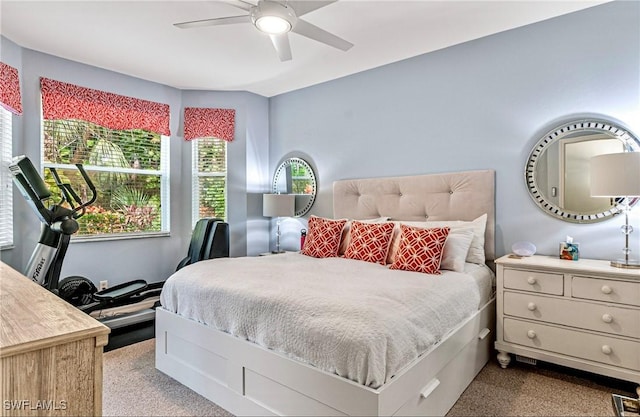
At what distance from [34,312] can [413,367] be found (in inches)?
58.7

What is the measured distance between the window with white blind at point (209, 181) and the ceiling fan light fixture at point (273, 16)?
2696 millimetres

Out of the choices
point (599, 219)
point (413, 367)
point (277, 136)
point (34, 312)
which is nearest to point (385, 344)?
point (413, 367)

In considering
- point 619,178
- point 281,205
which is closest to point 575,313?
point 619,178

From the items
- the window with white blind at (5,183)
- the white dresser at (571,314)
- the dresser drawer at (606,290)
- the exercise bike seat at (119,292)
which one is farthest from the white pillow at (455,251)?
the window with white blind at (5,183)

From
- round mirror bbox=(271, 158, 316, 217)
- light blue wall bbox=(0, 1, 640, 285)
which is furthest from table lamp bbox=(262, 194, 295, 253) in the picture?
light blue wall bbox=(0, 1, 640, 285)

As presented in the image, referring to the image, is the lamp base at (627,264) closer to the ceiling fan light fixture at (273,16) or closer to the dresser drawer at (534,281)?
Answer: the dresser drawer at (534,281)

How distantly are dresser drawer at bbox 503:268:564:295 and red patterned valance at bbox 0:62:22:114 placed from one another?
441 cm

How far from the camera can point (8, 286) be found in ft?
4.31

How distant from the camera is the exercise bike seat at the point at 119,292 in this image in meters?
3.42

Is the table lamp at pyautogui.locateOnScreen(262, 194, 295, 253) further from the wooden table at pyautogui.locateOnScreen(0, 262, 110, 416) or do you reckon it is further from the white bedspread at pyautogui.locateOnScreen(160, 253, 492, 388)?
the wooden table at pyautogui.locateOnScreen(0, 262, 110, 416)

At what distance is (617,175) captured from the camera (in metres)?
2.25

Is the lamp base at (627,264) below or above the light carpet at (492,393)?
above

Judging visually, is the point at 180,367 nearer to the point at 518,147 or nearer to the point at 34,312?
the point at 34,312

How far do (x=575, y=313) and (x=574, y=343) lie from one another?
200mm
